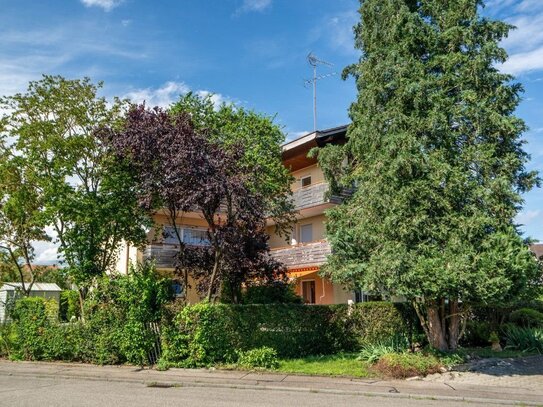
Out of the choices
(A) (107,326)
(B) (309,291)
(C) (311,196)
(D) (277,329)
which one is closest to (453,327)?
(D) (277,329)

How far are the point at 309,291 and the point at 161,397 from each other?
709 inches

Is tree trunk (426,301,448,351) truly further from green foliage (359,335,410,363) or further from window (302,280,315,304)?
window (302,280,315,304)

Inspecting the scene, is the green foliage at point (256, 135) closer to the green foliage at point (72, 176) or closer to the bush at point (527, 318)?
the green foliage at point (72, 176)

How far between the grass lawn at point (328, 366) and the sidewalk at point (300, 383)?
1.53 ft

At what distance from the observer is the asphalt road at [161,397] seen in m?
10.4

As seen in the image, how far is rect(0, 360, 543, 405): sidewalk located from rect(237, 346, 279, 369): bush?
0.51 meters

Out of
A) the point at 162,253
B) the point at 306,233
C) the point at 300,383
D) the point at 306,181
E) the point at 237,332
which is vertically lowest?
the point at 300,383

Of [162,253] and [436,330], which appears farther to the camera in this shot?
[162,253]

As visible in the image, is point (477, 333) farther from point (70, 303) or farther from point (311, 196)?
point (70, 303)

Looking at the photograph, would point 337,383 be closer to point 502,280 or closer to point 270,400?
point 270,400

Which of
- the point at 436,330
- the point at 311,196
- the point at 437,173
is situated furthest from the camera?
the point at 311,196

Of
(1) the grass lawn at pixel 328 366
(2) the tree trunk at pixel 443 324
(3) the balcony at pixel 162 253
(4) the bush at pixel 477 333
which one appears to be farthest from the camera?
(3) the balcony at pixel 162 253

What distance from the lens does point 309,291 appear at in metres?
28.3

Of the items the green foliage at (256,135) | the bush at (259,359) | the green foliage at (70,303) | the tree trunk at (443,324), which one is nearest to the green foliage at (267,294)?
the green foliage at (256,135)
